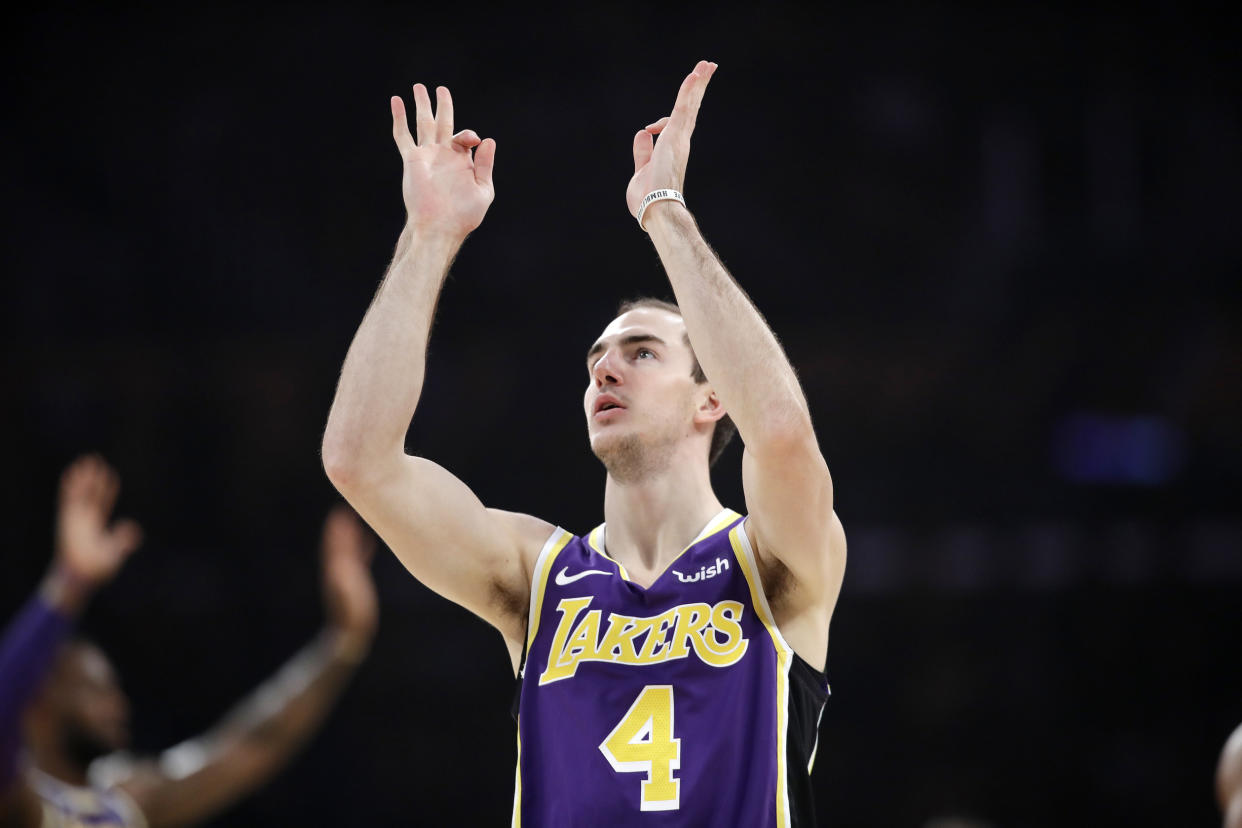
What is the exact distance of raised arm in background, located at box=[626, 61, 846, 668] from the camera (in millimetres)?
3131

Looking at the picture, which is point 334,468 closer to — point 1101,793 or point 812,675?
point 812,675

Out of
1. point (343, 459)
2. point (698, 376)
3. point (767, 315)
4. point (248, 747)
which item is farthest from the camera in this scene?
point (767, 315)

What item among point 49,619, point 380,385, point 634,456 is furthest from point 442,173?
point 49,619

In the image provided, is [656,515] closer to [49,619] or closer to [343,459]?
[343,459]

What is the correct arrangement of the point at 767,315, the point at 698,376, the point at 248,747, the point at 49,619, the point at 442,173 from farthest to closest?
the point at 767,315 → the point at 248,747 → the point at 49,619 → the point at 698,376 → the point at 442,173

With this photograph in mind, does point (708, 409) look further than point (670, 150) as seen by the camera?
Yes

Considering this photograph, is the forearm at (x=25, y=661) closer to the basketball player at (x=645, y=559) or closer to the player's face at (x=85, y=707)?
the player's face at (x=85, y=707)

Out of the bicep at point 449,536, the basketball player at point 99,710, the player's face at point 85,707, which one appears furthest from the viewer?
the player's face at point 85,707

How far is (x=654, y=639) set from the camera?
3.33m

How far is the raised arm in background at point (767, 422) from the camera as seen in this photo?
3.13 m

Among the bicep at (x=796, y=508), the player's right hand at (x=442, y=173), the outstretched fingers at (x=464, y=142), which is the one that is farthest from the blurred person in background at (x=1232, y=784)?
the outstretched fingers at (x=464, y=142)

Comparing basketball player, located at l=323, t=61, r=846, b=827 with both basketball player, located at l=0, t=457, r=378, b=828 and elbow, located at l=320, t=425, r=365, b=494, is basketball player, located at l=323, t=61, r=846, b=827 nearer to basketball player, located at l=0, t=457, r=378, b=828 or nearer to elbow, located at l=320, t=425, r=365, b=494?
elbow, located at l=320, t=425, r=365, b=494

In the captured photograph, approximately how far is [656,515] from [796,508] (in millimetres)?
647

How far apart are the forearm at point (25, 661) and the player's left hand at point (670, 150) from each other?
2.28 metres
